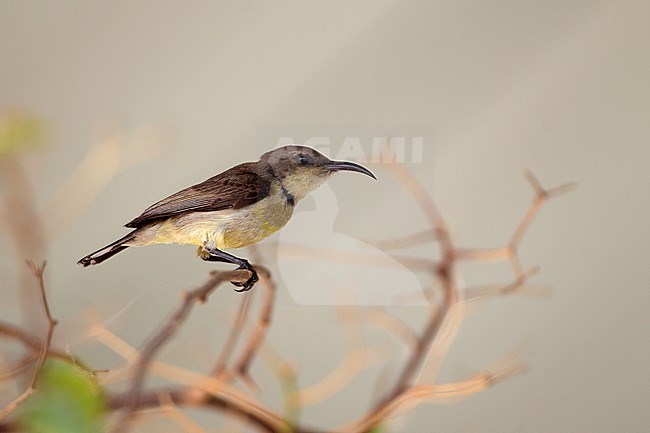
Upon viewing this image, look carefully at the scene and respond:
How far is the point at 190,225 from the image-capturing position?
0.64 metres

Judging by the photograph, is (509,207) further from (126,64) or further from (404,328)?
(126,64)

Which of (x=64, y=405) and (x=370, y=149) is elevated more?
(x=370, y=149)

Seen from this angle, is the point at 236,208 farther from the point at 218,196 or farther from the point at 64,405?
the point at 64,405

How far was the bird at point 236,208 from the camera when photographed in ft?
2.10

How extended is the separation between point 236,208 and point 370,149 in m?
0.20

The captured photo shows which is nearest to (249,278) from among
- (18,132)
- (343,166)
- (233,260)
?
(233,260)

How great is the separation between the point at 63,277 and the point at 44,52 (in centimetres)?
24

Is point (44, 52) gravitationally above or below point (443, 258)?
above

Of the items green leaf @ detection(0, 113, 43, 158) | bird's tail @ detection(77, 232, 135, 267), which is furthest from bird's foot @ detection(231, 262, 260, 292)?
green leaf @ detection(0, 113, 43, 158)

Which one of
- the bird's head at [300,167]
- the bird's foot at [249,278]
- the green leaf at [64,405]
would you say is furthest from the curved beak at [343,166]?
the green leaf at [64,405]

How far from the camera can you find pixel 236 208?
0.64 metres

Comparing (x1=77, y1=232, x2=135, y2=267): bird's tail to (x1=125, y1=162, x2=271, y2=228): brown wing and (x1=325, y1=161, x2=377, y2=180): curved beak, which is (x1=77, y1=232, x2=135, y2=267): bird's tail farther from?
(x1=325, y1=161, x2=377, y2=180): curved beak

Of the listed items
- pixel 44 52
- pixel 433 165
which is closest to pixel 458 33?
pixel 433 165

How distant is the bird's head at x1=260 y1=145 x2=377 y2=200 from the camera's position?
668mm
